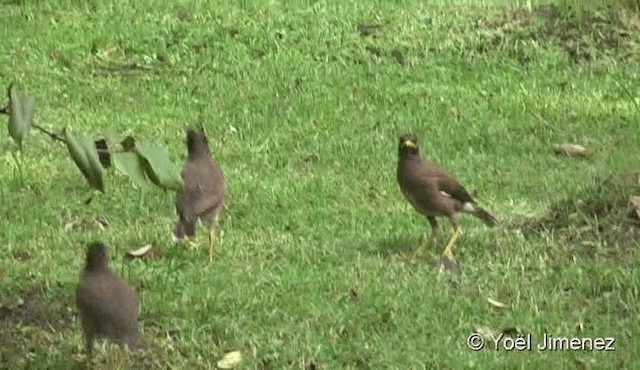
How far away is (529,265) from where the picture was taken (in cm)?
657

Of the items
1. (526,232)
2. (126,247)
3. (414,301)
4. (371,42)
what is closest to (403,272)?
(414,301)

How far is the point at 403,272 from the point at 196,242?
1191 mm

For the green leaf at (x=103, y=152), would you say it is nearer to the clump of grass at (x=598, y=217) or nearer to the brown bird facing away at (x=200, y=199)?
the brown bird facing away at (x=200, y=199)

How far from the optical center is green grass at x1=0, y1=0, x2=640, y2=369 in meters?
5.76

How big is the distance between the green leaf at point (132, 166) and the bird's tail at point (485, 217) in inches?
140

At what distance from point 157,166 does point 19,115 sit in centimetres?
40

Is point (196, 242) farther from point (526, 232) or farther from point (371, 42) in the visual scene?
point (371, 42)

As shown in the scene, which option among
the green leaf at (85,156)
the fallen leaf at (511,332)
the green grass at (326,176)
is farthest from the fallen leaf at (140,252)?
the green leaf at (85,156)

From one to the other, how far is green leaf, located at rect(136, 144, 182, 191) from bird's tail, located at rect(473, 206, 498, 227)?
11.2 ft

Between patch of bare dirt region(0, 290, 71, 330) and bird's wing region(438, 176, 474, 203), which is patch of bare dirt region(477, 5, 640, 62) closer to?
bird's wing region(438, 176, 474, 203)

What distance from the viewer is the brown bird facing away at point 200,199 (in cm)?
684

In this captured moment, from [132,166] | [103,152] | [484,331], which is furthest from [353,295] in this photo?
[132,166]

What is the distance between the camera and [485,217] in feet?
23.7

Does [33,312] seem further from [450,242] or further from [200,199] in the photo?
[450,242]
